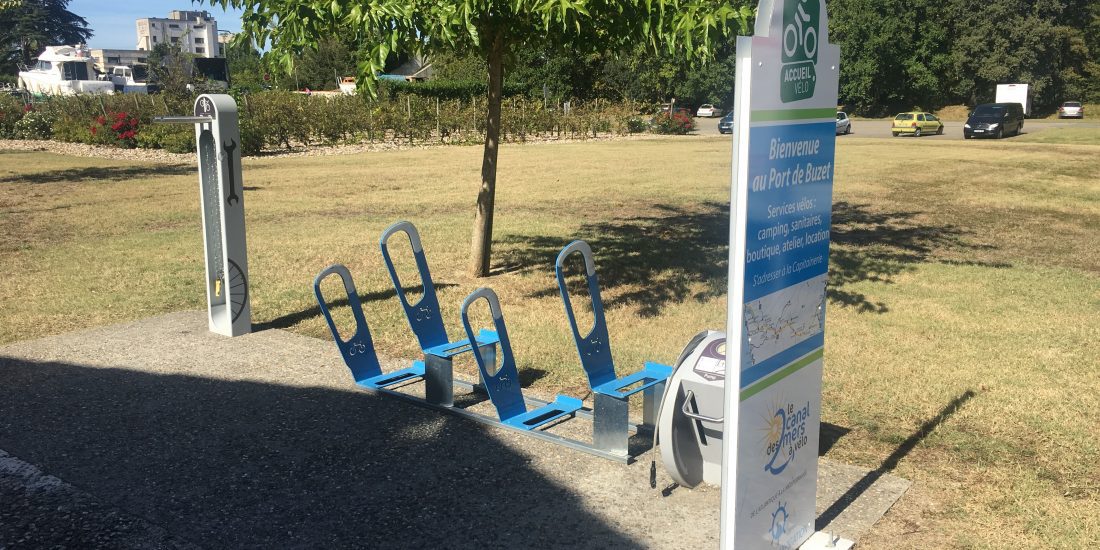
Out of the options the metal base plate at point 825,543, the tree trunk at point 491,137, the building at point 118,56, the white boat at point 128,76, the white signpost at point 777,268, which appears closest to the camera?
the white signpost at point 777,268

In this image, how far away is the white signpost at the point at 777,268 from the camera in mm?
3041

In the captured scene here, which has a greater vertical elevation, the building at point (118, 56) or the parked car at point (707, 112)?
the building at point (118, 56)

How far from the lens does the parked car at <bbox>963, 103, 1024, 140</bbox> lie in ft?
124

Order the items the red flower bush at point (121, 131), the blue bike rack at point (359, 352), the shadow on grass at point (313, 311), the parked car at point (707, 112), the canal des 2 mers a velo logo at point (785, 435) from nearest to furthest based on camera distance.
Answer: the canal des 2 mers a velo logo at point (785, 435)
the blue bike rack at point (359, 352)
the shadow on grass at point (313, 311)
the red flower bush at point (121, 131)
the parked car at point (707, 112)

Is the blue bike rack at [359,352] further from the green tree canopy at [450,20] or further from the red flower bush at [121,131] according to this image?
the red flower bush at [121,131]

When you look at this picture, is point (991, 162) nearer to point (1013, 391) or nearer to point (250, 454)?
point (1013, 391)

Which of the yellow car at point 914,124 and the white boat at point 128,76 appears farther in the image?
the white boat at point 128,76

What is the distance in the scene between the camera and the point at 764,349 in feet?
10.8

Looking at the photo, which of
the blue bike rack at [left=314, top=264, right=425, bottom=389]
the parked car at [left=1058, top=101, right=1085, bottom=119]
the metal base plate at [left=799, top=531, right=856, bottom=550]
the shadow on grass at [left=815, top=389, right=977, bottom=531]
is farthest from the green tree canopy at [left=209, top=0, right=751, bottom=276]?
the parked car at [left=1058, top=101, right=1085, bottom=119]

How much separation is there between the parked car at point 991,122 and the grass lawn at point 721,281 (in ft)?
56.7

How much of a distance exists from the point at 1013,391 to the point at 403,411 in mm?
4045

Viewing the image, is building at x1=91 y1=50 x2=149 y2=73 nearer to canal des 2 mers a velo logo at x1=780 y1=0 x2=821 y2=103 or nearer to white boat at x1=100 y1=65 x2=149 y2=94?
white boat at x1=100 y1=65 x2=149 y2=94

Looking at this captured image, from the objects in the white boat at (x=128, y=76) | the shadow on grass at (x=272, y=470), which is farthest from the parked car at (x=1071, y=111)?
the white boat at (x=128, y=76)

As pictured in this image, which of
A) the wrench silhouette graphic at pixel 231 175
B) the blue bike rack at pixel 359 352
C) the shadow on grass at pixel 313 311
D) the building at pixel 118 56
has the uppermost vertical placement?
the building at pixel 118 56
